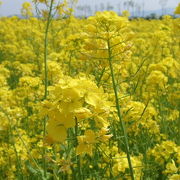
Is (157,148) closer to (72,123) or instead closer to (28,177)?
→ (28,177)

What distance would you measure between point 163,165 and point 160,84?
3.19 feet

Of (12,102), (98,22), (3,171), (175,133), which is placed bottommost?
(3,171)

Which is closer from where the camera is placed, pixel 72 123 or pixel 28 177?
pixel 72 123

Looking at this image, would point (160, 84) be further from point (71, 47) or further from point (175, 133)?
point (71, 47)

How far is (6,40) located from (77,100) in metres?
9.43

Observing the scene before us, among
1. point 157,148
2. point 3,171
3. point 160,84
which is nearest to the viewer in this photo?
point 157,148

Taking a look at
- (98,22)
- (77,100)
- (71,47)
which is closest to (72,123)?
(77,100)

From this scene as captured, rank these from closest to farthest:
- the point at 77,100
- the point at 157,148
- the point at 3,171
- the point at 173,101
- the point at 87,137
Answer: the point at 77,100 → the point at 87,137 → the point at 157,148 → the point at 3,171 → the point at 173,101

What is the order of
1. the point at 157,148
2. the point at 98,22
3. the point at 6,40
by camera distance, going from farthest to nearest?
the point at 6,40
the point at 157,148
the point at 98,22

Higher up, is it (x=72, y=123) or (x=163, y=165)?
(x=72, y=123)

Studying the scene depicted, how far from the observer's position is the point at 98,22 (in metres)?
1.73

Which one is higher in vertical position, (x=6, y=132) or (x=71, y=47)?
(x=71, y=47)

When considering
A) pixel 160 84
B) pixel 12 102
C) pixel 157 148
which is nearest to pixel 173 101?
pixel 160 84

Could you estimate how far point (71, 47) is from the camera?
3.26 m
